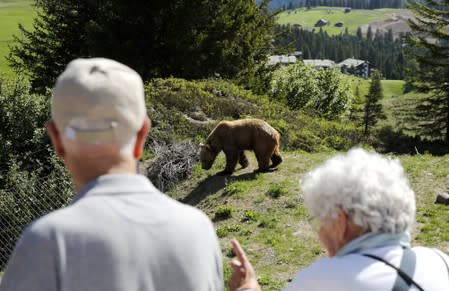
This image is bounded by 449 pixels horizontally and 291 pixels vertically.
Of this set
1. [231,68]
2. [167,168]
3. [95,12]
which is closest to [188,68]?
[231,68]

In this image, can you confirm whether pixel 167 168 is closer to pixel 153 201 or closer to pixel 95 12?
pixel 153 201

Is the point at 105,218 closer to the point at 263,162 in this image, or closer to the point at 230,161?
the point at 230,161

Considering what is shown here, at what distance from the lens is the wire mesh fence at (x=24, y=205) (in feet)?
41.6

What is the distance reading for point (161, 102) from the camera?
65.7 feet

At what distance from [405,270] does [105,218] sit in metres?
1.63

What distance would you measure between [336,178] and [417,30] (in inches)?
1481

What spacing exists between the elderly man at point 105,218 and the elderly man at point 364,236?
2.55ft

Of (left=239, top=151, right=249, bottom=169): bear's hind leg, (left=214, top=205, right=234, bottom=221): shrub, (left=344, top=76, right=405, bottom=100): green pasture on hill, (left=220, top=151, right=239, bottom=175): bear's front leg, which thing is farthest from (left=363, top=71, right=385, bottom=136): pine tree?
(left=344, top=76, right=405, bottom=100): green pasture on hill

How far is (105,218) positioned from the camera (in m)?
2.49

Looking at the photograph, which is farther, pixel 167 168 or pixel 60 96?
pixel 167 168

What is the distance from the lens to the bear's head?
543 inches

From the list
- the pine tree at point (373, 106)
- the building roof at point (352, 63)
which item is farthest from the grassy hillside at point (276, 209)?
the building roof at point (352, 63)

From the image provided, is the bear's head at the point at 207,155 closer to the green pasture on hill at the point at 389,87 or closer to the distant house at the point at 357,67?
the green pasture on hill at the point at 389,87

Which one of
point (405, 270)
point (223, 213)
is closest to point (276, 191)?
point (223, 213)
